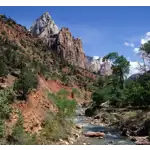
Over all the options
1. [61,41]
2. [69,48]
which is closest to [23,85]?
[61,41]

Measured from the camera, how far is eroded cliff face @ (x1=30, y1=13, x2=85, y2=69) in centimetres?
11881

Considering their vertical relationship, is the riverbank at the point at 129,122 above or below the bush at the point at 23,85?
below

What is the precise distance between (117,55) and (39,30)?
98.3 m

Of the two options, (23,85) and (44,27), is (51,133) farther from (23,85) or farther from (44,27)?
(44,27)

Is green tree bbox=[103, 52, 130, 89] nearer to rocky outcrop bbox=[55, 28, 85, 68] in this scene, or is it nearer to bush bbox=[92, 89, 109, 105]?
bush bbox=[92, 89, 109, 105]

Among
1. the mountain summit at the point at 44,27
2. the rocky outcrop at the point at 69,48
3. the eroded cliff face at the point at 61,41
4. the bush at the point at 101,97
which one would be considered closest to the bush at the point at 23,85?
the bush at the point at 101,97

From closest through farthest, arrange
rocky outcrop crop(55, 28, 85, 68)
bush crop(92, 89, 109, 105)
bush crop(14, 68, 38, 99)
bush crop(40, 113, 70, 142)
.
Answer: bush crop(40, 113, 70, 142)
bush crop(14, 68, 38, 99)
bush crop(92, 89, 109, 105)
rocky outcrop crop(55, 28, 85, 68)

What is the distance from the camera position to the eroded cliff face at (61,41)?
11881 centimetres

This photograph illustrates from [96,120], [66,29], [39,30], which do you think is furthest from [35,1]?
[39,30]

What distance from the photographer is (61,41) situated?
11925 cm

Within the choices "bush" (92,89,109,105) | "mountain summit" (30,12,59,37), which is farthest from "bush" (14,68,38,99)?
"mountain summit" (30,12,59,37)

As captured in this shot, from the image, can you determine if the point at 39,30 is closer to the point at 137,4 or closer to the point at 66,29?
the point at 66,29

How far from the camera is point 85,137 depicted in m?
18.2

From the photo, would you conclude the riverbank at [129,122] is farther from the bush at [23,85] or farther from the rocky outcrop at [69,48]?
the rocky outcrop at [69,48]
